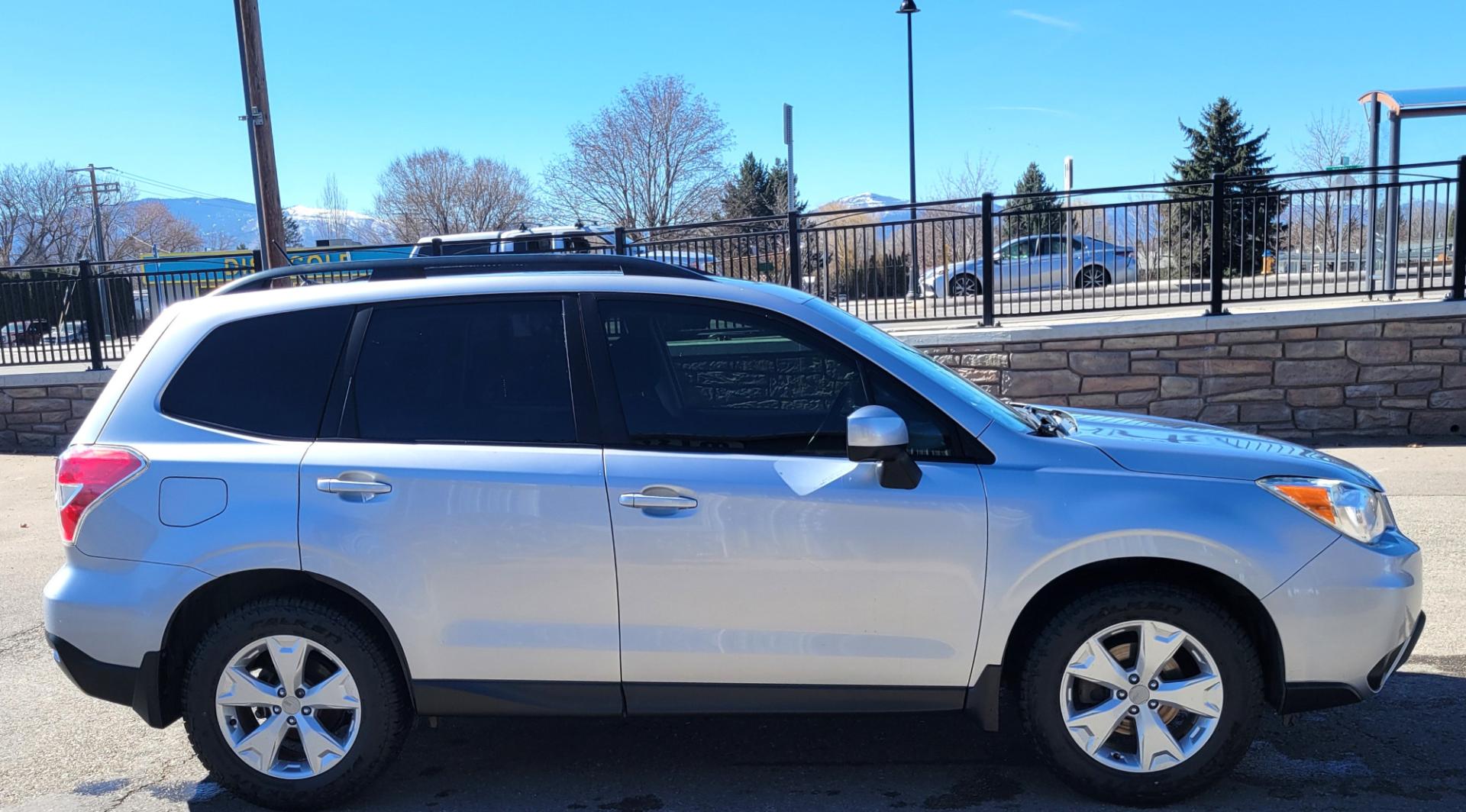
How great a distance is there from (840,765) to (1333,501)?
6.29ft

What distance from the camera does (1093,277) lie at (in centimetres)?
990

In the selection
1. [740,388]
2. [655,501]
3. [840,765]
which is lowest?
[840,765]

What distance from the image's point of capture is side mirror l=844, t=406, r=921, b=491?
10.4 ft

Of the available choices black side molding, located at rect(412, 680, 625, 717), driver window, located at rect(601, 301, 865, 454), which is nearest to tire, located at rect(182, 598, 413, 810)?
black side molding, located at rect(412, 680, 625, 717)

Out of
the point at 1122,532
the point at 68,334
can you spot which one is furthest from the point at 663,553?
the point at 68,334

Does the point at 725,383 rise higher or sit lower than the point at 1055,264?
lower

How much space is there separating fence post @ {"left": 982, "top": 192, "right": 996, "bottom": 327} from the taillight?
789 cm

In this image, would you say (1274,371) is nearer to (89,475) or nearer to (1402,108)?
(1402,108)

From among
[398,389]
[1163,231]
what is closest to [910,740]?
[398,389]

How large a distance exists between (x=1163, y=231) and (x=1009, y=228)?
4.56 feet

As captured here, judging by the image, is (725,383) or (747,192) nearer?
(725,383)

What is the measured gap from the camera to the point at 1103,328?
9.59m

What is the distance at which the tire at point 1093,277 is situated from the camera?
388 inches

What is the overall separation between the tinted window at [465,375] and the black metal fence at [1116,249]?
594 centimetres
